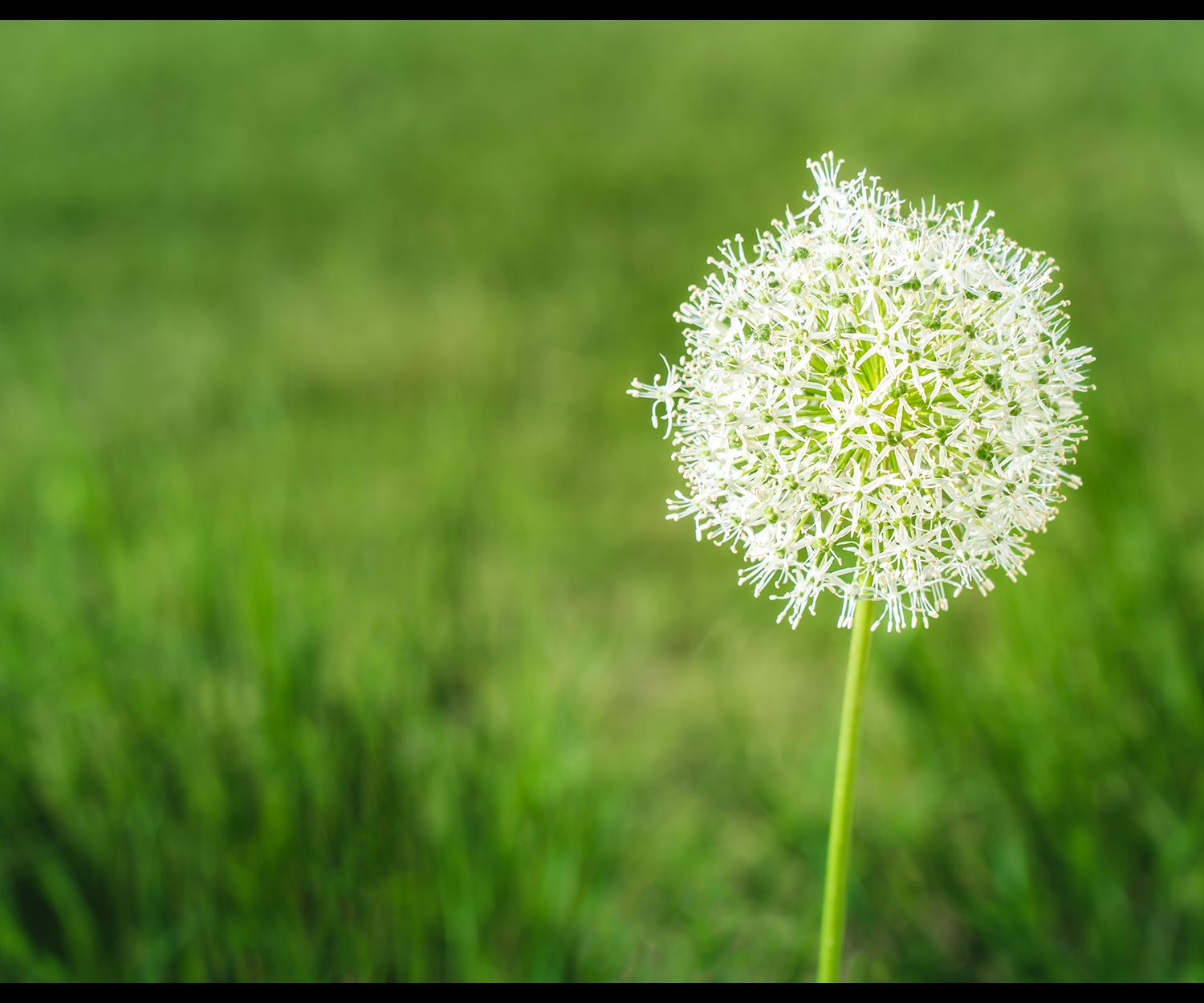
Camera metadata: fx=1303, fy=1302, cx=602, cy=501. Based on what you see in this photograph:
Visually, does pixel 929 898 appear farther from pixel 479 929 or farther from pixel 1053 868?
pixel 479 929

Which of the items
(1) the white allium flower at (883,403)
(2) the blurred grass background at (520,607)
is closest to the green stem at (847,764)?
(1) the white allium flower at (883,403)

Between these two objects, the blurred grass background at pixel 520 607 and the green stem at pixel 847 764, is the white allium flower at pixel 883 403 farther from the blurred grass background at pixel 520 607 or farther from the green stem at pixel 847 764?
the blurred grass background at pixel 520 607

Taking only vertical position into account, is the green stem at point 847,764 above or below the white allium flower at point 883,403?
below

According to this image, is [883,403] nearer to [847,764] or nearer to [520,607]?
[847,764]

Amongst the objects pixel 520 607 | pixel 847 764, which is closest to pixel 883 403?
pixel 847 764

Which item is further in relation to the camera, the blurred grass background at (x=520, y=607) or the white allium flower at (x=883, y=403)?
the blurred grass background at (x=520, y=607)

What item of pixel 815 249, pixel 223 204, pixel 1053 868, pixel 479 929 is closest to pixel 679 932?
pixel 479 929
